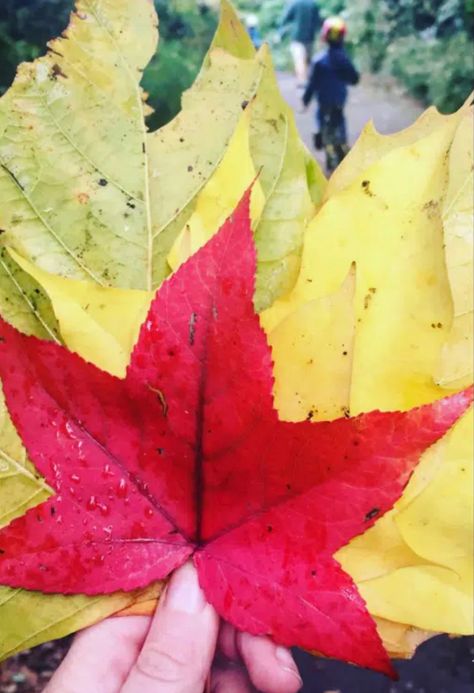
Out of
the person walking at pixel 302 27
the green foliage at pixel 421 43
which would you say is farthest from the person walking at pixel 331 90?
the person walking at pixel 302 27

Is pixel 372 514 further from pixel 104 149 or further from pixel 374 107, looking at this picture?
pixel 374 107

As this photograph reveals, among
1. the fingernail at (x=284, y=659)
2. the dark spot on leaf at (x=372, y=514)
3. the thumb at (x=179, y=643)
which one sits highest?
the dark spot on leaf at (x=372, y=514)

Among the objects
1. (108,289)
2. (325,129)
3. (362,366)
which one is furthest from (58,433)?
(325,129)

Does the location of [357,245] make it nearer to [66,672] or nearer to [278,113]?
[278,113]

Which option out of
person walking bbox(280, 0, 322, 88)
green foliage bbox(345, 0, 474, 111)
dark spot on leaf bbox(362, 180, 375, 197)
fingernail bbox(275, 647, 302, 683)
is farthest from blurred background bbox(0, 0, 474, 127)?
fingernail bbox(275, 647, 302, 683)

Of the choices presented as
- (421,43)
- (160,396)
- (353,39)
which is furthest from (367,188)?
(353,39)

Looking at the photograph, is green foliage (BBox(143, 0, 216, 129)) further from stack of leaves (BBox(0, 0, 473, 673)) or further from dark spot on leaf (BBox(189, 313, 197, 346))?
dark spot on leaf (BBox(189, 313, 197, 346))

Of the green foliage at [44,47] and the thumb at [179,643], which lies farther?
the green foliage at [44,47]

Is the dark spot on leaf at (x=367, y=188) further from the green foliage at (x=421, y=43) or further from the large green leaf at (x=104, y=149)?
the green foliage at (x=421, y=43)
